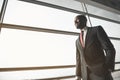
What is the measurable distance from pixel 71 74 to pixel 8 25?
5.99ft

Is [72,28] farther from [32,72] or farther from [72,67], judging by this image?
[32,72]

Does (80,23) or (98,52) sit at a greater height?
(80,23)

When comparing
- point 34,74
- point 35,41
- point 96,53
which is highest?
point 35,41

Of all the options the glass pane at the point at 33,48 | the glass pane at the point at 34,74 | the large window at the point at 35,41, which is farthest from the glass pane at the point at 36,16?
the glass pane at the point at 34,74

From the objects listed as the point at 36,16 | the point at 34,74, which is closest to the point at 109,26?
the point at 36,16

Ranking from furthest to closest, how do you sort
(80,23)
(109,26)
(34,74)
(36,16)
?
1. (109,26)
2. (34,74)
3. (36,16)
4. (80,23)

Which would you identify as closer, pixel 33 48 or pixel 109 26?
pixel 33 48

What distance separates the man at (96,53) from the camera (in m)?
1.54

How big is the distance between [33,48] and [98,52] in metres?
1.20

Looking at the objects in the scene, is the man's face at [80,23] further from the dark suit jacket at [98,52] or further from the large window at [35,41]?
the large window at [35,41]

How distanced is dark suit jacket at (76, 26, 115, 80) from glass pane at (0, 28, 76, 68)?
3.32 feet

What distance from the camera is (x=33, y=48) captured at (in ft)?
7.95

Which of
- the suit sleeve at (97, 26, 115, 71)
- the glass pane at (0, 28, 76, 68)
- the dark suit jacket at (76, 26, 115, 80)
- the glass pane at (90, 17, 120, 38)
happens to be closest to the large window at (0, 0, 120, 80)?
the glass pane at (0, 28, 76, 68)

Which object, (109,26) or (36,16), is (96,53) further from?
(109,26)
